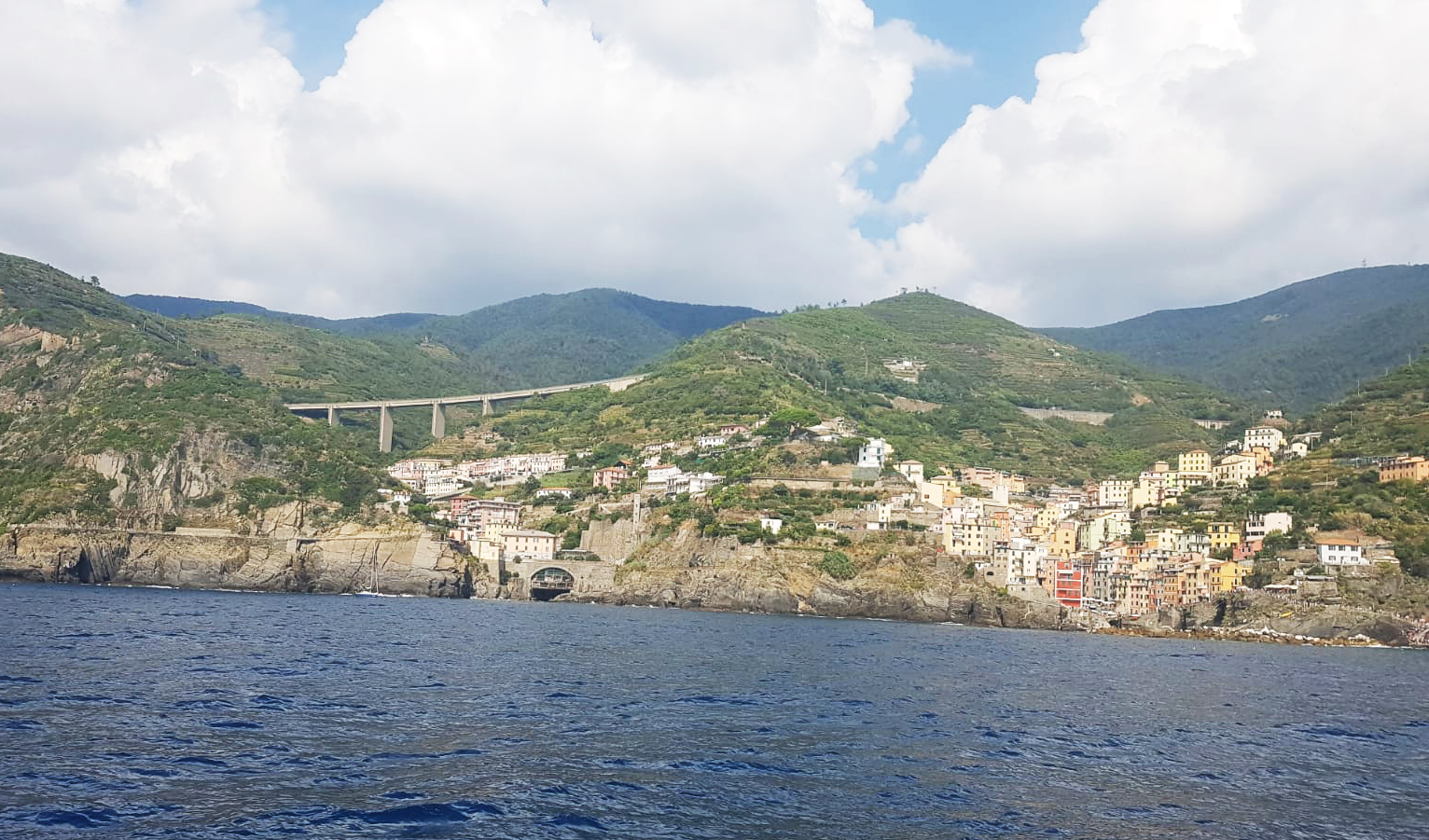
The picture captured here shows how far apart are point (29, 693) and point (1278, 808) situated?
29958 millimetres

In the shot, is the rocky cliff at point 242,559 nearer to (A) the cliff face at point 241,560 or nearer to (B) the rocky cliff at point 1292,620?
(A) the cliff face at point 241,560

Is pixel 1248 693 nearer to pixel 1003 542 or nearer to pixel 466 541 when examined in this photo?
pixel 1003 542

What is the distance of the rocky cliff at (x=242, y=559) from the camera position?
9169 centimetres

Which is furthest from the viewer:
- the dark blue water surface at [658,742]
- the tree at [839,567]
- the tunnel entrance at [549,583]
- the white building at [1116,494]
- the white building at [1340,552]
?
the white building at [1116,494]

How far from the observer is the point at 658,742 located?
2695 cm

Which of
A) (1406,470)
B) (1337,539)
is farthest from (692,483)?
(1406,470)

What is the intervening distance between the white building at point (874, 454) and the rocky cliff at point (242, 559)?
44658 mm

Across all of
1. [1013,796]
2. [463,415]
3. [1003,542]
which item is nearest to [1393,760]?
[1013,796]

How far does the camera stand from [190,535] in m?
98.4

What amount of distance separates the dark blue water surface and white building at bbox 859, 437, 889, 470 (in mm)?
69776

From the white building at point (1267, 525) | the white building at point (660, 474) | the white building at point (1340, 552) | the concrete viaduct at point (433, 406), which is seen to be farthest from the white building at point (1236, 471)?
the concrete viaduct at point (433, 406)

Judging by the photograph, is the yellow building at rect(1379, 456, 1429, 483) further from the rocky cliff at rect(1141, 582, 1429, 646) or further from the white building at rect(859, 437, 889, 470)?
the white building at rect(859, 437, 889, 470)

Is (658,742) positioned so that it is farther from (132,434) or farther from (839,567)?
(132,434)

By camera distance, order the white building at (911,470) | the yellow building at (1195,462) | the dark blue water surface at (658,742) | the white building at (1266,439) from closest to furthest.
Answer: the dark blue water surface at (658,742)
the white building at (911,470)
the yellow building at (1195,462)
the white building at (1266,439)
